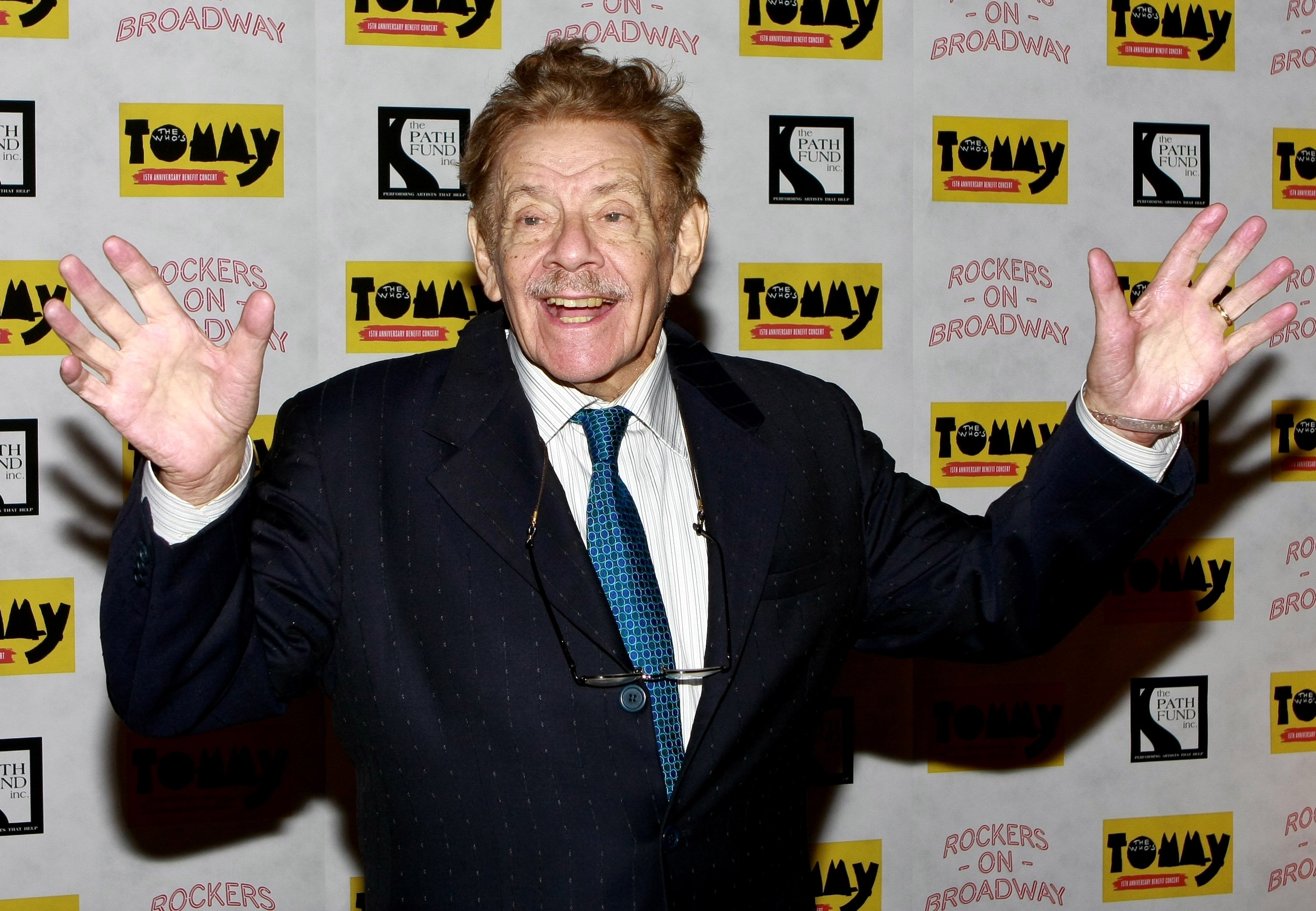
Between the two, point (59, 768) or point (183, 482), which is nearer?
point (183, 482)

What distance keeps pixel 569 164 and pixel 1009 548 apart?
83 cm

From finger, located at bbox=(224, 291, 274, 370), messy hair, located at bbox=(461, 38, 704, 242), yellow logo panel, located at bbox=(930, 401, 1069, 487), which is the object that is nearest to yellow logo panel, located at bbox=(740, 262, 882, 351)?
yellow logo panel, located at bbox=(930, 401, 1069, 487)

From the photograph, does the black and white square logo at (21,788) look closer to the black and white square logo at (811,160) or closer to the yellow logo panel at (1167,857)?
Result: the black and white square logo at (811,160)

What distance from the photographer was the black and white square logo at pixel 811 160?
281 centimetres

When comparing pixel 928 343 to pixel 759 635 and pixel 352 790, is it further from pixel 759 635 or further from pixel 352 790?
pixel 352 790

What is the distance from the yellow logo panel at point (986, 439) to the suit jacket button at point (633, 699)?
1.58 metres

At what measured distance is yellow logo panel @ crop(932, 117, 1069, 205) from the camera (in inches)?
114

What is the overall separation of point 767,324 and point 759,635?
133cm

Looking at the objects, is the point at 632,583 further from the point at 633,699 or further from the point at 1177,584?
the point at 1177,584

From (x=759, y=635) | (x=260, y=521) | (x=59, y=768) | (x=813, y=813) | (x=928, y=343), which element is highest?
(x=928, y=343)

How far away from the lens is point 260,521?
1.53 meters

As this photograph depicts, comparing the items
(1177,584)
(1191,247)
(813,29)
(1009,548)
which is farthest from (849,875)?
(813,29)

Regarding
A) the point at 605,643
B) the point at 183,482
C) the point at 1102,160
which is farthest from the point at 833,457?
the point at 1102,160

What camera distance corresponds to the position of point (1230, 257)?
153cm
